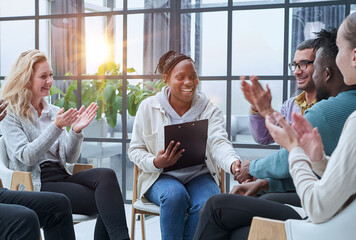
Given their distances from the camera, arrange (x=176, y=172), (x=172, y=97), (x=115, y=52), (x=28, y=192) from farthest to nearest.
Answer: (x=115, y=52) < (x=172, y=97) < (x=176, y=172) < (x=28, y=192)

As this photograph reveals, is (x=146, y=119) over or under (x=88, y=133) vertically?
over

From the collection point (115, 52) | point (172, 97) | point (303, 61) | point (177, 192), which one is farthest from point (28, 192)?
point (115, 52)

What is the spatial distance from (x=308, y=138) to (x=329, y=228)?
0.27m

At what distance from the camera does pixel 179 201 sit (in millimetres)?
2131

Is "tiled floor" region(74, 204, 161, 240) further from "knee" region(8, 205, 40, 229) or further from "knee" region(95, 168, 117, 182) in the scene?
"knee" region(8, 205, 40, 229)

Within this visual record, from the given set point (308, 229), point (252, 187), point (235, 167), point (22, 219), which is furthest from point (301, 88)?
point (22, 219)

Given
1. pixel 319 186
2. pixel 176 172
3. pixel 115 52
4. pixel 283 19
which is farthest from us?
pixel 115 52

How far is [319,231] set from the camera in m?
1.18

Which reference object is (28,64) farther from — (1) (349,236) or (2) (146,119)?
(1) (349,236)

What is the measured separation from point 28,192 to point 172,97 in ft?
3.23

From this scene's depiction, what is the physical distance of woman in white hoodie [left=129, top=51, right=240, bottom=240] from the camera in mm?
2168

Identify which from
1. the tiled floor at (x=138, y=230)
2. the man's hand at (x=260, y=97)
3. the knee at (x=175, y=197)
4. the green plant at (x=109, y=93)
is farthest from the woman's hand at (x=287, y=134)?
the green plant at (x=109, y=93)

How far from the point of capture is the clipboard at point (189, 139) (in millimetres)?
2150

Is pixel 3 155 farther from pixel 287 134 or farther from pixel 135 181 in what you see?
pixel 287 134
